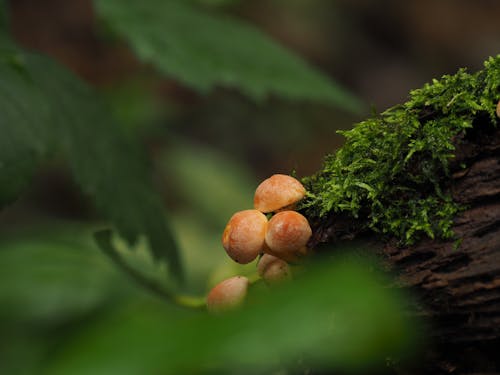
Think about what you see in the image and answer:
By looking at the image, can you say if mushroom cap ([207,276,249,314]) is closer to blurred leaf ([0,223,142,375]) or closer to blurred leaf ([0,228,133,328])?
blurred leaf ([0,223,142,375])

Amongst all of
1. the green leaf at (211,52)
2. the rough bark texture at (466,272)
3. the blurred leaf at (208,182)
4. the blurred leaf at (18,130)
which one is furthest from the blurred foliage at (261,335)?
the blurred leaf at (208,182)

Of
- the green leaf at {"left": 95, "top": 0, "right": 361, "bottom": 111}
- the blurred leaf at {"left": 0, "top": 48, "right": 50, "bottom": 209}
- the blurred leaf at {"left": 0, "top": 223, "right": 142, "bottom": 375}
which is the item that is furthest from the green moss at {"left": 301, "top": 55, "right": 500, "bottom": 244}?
the blurred leaf at {"left": 0, "top": 223, "right": 142, "bottom": 375}

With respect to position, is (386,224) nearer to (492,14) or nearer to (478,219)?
(478,219)

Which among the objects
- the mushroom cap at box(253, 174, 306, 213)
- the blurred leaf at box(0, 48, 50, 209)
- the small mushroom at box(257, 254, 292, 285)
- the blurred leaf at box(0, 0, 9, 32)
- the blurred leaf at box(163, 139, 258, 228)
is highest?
the blurred leaf at box(163, 139, 258, 228)

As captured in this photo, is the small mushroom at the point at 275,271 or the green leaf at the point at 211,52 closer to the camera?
the small mushroom at the point at 275,271

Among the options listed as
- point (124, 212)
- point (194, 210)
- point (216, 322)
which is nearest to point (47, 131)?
point (124, 212)

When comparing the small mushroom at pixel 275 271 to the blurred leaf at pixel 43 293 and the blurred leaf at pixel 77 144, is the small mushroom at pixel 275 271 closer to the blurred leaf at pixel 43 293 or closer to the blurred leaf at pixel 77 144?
the blurred leaf at pixel 77 144
